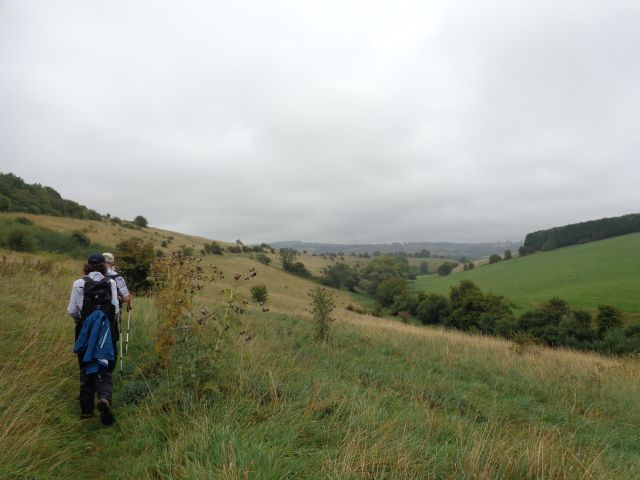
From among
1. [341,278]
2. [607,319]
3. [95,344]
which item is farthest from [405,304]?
[95,344]

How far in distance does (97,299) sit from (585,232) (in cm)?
10955

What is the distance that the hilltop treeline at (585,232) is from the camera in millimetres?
82750

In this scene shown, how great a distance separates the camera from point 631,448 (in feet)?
16.6

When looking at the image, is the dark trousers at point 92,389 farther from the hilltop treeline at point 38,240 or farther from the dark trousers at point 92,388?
the hilltop treeline at point 38,240

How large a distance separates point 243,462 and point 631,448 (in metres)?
5.91

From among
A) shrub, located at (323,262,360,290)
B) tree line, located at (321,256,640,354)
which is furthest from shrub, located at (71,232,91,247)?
shrub, located at (323,262,360,290)

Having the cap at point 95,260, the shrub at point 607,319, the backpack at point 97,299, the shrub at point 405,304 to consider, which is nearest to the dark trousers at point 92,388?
the backpack at point 97,299

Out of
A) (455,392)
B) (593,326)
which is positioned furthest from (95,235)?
(593,326)

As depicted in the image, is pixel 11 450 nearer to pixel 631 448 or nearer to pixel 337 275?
pixel 631 448

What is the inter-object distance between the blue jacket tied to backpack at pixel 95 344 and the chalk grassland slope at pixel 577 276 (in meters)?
50.4

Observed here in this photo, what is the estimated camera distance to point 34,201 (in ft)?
149

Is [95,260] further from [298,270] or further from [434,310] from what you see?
[298,270]

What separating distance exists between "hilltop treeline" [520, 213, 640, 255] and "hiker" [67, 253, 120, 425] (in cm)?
10639

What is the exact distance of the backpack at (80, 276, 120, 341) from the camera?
13.8 feet
